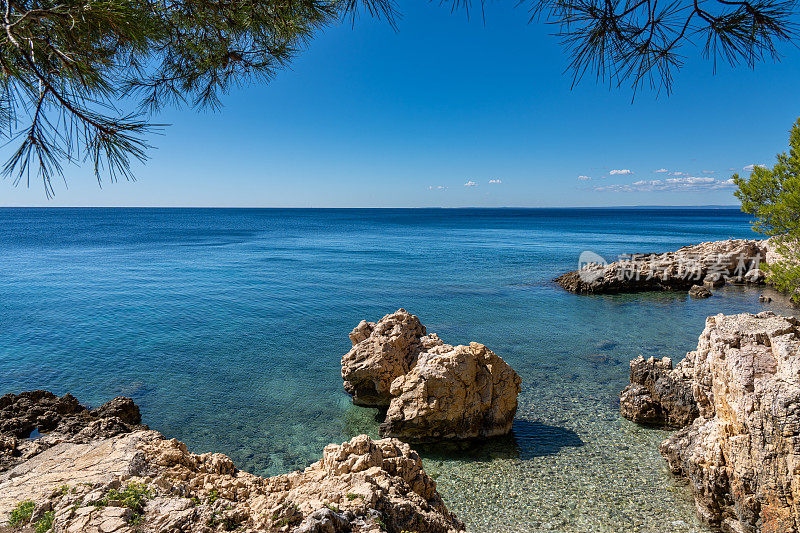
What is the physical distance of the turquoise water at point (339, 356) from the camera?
8.05 meters

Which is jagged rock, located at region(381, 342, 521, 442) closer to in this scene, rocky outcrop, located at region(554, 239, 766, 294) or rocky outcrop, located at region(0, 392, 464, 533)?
rocky outcrop, located at region(0, 392, 464, 533)

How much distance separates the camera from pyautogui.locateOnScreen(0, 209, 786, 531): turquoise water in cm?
805

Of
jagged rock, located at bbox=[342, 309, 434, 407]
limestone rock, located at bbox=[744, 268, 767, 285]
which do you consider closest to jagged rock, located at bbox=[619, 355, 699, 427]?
jagged rock, located at bbox=[342, 309, 434, 407]

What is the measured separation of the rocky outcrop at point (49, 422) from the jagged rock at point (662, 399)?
1127cm

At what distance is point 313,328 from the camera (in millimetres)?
19078

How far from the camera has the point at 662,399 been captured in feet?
33.9

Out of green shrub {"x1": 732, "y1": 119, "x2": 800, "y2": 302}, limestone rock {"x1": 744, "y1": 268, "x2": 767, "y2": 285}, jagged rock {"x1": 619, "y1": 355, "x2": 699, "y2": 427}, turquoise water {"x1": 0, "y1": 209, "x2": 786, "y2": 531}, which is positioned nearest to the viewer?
turquoise water {"x1": 0, "y1": 209, "x2": 786, "y2": 531}

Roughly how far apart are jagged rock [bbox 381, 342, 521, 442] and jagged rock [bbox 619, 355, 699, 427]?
3.01m

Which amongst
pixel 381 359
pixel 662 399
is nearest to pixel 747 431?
pixel 662 399

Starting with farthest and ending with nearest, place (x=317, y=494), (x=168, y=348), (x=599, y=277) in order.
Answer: (x=599, y=277) → (x=168, y=348) → (x=317, y=494)

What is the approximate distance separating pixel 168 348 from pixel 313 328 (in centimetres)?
571

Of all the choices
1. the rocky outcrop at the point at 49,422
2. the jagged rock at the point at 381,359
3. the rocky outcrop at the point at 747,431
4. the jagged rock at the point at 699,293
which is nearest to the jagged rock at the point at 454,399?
the jagged rock at the point at 381,359

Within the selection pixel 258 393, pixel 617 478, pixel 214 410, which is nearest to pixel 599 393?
pixel 617 478

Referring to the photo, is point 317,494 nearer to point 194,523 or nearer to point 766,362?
point 194,523
